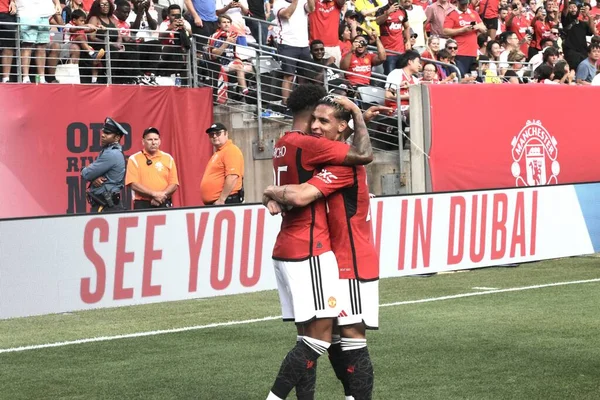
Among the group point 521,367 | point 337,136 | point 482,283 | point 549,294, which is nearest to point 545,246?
point 482,283

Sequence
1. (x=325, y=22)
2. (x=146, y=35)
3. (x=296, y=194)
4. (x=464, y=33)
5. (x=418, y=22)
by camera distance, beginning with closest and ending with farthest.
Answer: (x=296, y=194) → (x=146, y=35) → (x=325, y=22) → (x=464, y=33) → (x=418, y=22)

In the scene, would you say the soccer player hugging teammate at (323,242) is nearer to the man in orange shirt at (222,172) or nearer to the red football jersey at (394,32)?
the man in orange shirt at (222,172)

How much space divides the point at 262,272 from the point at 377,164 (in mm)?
5547

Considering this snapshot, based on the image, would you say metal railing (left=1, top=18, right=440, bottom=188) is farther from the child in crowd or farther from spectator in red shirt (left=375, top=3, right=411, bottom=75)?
spectator in red shirt (left=375, top=3, right=411, bottom=75)

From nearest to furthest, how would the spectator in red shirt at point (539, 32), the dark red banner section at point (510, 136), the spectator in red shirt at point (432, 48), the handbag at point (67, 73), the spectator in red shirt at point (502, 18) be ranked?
the handbag at point (67, 73), the dark red banner section at point (510, 136), the spectator in red shirt at point (432, 48), the spectator in red shirt at point (539, 32), the spectator in red shirt at point (502, 18)

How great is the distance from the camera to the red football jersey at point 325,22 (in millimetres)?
20031

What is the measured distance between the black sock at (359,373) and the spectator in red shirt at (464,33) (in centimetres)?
1584

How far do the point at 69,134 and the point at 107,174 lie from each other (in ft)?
11.8

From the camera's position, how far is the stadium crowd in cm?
1727

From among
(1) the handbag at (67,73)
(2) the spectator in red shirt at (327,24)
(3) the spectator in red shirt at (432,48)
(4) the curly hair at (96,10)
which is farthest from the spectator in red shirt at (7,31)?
(3) the spectator in red shirt at (432,48)

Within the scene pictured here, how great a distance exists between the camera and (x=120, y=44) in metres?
17.5

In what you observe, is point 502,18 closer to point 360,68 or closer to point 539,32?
point 539,32

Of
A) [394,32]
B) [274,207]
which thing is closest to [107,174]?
[274,207]

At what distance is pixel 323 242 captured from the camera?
6355 millimetres
